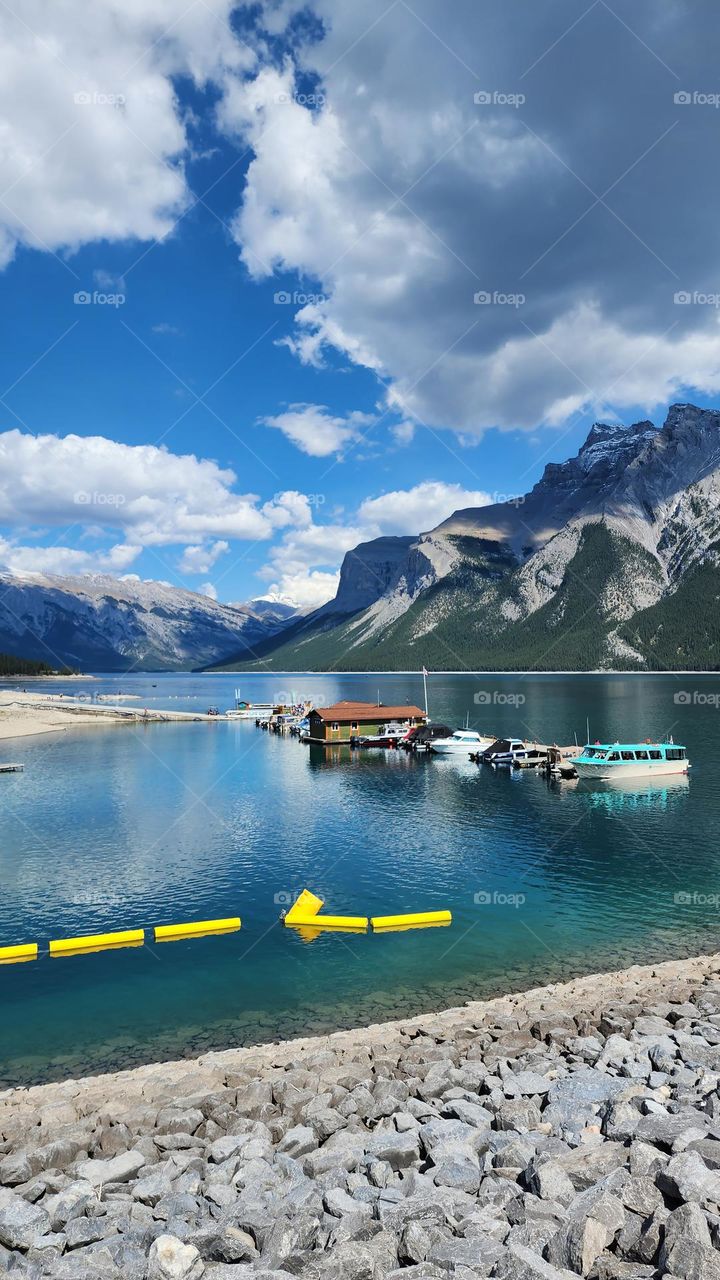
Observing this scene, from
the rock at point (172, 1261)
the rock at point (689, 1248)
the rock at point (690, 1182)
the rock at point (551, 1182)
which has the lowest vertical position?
the rock at point (172, 1261)

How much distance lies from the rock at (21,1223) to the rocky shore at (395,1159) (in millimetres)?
38

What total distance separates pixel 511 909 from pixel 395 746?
78902 mm

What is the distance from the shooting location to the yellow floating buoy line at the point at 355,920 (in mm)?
37438

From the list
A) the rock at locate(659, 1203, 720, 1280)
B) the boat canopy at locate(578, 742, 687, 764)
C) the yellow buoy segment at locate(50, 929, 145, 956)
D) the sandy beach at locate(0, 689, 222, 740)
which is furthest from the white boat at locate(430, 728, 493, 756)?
the rock at locate(659, 1203, 720, 1280)

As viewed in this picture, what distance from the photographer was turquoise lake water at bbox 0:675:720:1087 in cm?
2859

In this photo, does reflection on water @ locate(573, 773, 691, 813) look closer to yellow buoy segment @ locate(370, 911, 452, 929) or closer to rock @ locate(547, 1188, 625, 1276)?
yellow buoy segment @ locate(370, 911, 452, 929)

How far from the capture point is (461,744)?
108 metres

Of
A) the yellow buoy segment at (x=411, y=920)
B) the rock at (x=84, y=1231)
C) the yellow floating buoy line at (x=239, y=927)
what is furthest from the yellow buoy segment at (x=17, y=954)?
the rock at (x=84, y=1231)

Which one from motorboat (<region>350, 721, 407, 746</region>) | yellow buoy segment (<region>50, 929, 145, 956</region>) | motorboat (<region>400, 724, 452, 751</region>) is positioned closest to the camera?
yellow buoy segment (<region>50, 929, 145, 956</region>)

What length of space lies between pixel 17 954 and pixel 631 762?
6978 cm
